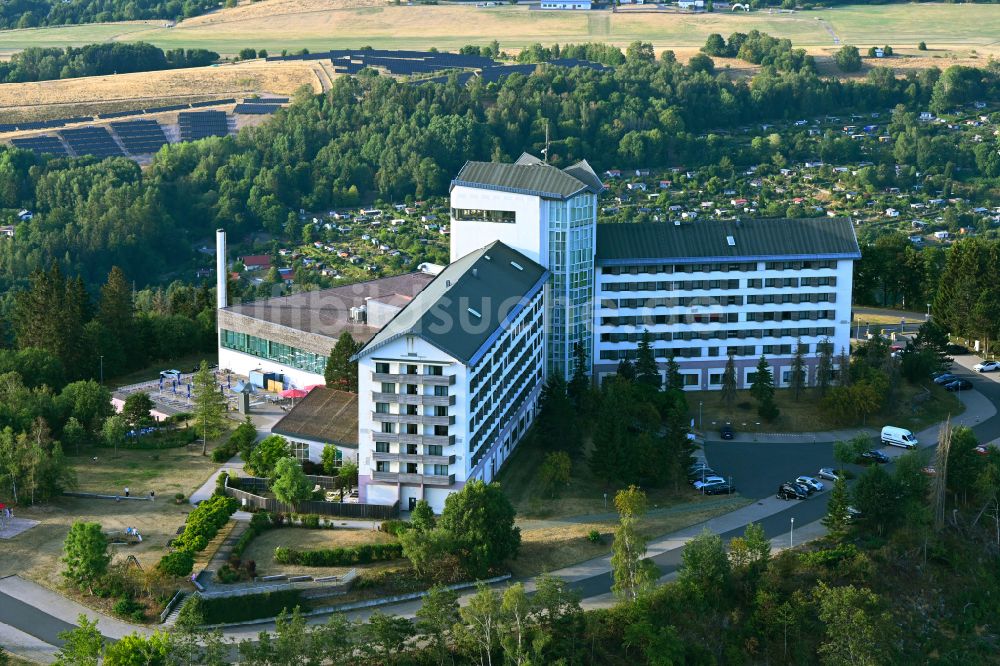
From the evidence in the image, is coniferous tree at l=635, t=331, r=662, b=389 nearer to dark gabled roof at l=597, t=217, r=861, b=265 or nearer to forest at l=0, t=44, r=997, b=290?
dark gabled roof at l=597, t=217, r=861, b=265

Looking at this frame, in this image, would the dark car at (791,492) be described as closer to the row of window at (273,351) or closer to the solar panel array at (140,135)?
the row of window at (273,351)

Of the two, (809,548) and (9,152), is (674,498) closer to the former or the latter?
(809,548)

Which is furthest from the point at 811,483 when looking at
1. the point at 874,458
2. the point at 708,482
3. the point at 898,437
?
the point at 898,437

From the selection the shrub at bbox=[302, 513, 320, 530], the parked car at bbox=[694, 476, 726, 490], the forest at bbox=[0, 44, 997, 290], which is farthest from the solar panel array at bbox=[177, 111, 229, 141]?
the parked car at bbox=[694, 476, 726, 490]

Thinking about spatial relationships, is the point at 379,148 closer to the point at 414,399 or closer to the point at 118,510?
the point at 118,510

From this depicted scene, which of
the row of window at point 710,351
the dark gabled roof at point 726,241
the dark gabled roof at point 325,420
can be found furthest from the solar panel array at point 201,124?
the dark gabled roof at point 325,420

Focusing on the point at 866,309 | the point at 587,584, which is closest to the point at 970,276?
the point at 866,309

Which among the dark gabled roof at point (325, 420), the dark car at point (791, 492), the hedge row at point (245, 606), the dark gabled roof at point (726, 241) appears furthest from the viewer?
the dark gabled roof at point (726, 241)
